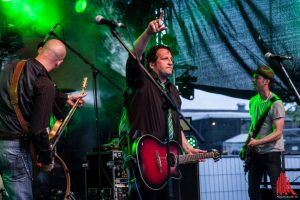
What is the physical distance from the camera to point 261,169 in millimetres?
6434

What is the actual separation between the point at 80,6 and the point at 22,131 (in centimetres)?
435

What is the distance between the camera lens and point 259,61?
25.0ft

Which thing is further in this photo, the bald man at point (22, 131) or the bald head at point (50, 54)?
the bald head at point (50, 54)

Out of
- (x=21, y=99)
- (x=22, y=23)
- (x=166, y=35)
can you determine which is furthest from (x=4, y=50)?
(x=21, y=99)

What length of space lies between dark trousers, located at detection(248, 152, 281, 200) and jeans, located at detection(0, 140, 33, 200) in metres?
3.29

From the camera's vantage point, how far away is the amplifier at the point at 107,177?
6.96m

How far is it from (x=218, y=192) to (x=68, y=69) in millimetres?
3299

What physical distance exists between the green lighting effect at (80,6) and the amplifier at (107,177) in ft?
8.30

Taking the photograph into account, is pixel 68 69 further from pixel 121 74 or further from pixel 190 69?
pixel 190 69

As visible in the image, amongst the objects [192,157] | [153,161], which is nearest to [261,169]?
[192,157]

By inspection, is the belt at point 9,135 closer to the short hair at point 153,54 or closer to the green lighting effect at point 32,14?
the short hair at point 153,54

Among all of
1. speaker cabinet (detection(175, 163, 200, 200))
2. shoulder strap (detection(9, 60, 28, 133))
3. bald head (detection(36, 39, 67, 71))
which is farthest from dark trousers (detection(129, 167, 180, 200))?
speaker cabinet (detection(175, 163, 200, 200))

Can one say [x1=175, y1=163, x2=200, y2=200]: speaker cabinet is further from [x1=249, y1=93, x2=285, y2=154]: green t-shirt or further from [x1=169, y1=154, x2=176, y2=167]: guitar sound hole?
[x1=169, y1=154, x2=176, y2=167]: guitar sound hole

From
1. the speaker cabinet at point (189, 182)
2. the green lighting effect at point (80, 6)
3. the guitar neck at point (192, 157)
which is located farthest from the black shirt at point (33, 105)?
the green lighting effect at point (80, 6)
